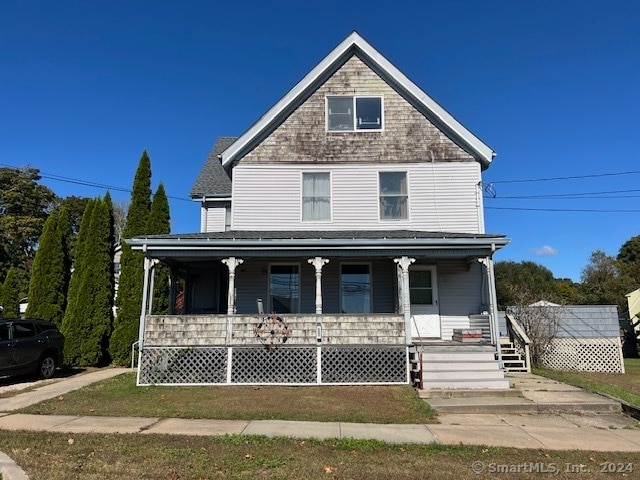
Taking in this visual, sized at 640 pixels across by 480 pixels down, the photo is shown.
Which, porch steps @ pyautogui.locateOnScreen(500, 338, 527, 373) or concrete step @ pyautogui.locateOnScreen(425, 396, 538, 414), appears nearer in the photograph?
concrete step @ pyautogui.locateOnScreen(425, 396, 538, 414)

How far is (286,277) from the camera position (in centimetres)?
1323

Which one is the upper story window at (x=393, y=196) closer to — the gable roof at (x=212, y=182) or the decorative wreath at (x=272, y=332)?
the decorative wreath at (x=272, y=332)

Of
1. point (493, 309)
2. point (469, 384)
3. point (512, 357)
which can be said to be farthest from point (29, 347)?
point (512, 357)

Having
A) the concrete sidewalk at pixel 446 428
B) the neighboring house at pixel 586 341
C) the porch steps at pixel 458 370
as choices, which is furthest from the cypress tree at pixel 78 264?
the neighboring house at pixel 586 341

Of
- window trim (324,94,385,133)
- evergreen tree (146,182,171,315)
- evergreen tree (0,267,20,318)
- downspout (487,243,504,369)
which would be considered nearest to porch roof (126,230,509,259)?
downspout (487,243,504,369)

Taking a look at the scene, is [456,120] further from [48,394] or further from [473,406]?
[48,394]

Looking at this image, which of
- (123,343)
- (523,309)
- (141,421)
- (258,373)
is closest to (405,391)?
(258,373)

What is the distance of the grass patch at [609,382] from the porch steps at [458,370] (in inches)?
82.9

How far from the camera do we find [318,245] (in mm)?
11062

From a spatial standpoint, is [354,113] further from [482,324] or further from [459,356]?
[459,356]

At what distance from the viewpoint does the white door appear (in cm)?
1263

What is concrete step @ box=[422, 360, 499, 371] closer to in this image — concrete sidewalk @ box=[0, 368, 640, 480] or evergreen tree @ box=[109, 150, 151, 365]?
concrete sidewalk @ box=[0, 368, 640, 480]

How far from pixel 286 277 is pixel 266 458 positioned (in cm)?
817

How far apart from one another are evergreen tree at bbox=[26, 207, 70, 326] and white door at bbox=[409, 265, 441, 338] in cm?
1227
